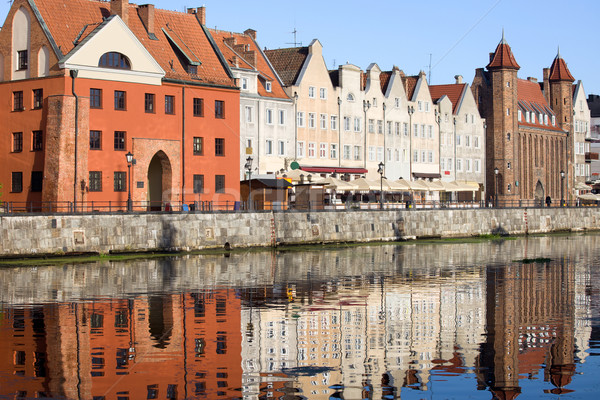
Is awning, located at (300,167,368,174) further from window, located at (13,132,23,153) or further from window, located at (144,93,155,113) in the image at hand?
window, located at (13,132,23,153)

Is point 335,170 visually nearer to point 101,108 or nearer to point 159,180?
point 159,180

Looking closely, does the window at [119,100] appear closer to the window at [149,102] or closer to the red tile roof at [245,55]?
the window at [149,102]

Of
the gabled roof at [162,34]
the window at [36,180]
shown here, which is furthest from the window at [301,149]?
the window at [36,180]

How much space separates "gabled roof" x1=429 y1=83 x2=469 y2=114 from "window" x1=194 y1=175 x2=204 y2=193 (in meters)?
43.7

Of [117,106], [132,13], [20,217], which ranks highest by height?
[132,13]

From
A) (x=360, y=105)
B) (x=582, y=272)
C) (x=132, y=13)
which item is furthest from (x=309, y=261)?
(x=360, y=105)

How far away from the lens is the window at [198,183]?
64.0 meters

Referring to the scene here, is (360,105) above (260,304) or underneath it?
above

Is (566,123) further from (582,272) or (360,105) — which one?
(582,272)

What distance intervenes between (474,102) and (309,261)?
195 ft

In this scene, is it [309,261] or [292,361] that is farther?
[309,261]

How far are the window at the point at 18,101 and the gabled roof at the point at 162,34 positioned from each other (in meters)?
4.23

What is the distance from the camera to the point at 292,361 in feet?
69.9

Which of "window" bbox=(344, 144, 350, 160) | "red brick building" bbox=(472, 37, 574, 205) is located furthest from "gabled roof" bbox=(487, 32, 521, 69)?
"window" bbox=(344, 144, 350, 160)
